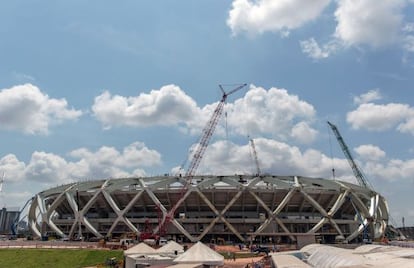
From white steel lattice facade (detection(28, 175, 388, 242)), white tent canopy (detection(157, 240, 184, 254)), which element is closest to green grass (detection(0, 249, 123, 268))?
white tent canopy (detection(157, 240, 184, 254))

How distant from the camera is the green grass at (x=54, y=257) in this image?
152 feet

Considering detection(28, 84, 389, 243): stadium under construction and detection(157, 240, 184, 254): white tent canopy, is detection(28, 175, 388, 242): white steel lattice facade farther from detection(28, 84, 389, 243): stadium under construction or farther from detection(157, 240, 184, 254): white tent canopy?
detection(157, 240, 184, 254): white tent canopy

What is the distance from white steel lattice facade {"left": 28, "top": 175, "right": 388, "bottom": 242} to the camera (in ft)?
264

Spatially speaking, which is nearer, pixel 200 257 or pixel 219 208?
pixel 200 257

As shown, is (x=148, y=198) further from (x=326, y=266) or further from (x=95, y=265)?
(x=326, y=266)

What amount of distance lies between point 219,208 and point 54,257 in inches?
1724

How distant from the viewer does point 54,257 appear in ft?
159

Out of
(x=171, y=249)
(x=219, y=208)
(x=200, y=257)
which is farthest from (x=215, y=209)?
(x=200, y=257)

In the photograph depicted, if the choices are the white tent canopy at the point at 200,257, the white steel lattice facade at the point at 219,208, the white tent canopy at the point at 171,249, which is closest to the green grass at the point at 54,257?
the white tent canopy at the point at 171,249

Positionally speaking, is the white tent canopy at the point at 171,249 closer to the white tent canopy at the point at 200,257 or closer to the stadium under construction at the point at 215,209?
the white tent canopy at the point at 200,257

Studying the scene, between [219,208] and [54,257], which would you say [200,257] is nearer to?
[54,257]

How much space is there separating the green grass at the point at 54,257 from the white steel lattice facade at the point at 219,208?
2988 cm

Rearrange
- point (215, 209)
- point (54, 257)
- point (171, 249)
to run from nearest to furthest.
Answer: point (171, 249) < point (54, 257) < point (215, 209)

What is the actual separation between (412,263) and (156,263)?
23868 mm
